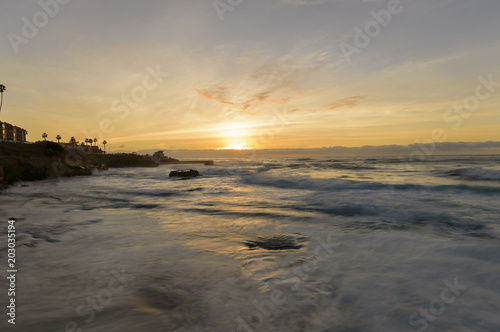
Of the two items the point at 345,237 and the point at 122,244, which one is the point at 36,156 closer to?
the point at 122,244

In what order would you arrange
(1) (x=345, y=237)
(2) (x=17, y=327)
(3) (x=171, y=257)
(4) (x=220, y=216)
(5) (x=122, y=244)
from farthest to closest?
(4) (x=220, y=216), (1) (x=345, y=237), (5) (x=122, y=244), (3) (x=171, y=257), (2) (x=17, y=327)

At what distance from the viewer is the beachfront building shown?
76356 millimetres

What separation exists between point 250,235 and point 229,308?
12.3ft

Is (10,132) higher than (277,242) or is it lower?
higher

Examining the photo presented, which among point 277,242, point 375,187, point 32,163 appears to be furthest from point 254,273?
point 32,163

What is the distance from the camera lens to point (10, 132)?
86938 millimetres

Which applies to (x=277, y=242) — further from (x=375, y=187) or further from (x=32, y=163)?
(x=32, y=163)

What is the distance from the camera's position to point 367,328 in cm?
336

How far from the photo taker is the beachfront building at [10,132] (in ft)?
251

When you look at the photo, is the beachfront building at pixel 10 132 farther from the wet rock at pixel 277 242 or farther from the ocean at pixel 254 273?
the wet rock at pixel 277 242

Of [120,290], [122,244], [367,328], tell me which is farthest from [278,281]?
[122,244]

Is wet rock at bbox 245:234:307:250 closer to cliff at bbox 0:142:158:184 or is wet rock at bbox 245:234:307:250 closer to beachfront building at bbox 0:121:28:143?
cliff at bbox 0:142:158:184

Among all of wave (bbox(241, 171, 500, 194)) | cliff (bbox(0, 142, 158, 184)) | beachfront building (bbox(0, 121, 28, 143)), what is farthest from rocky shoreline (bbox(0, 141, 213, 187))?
beachfront building (bbox(0, 121, 28, 143))

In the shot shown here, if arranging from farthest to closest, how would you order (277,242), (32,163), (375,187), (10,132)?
(10,132) → (32,163) → (375,187) → (277,242)
